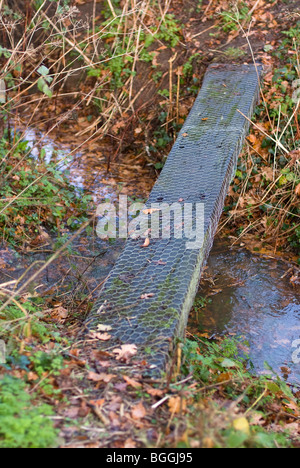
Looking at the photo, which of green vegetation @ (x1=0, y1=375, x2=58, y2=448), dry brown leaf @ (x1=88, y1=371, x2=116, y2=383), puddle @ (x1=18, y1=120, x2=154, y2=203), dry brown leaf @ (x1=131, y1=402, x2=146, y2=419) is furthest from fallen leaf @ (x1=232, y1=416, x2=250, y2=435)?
puddle @ (x1=18, y1=120, x2=154, y2=203)

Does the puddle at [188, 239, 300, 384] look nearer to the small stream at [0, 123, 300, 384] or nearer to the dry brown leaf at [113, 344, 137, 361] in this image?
the small stream at [0, 123, 300, 384]

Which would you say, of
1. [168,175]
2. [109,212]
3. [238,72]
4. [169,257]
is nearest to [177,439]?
[169,257]

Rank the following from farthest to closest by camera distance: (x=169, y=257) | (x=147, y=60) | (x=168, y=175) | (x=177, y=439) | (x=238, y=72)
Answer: (x=147, y=60) → (x=238, y=72) → (x=168, y=175) → (x=169, y=257) → (x=177, y=439)

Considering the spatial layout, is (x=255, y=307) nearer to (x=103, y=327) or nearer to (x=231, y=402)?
(x=231, y=402)

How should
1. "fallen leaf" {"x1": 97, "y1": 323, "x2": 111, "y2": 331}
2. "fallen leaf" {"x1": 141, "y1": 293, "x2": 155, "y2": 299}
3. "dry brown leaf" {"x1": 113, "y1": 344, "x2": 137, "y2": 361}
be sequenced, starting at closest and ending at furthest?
"dry brown leaf" {"x1": 113, "y1": 344, "x2": 137, "y2": 361}
"fallen leaf" {"x1": 97, "y1": 323, "x2": 111, "y2": 331}
"fallen leaf" {"x1": 141, "y1": 293, "x2": 155, "y2": 299}

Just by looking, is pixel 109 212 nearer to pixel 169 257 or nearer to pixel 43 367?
pixel 169 257

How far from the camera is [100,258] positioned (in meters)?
4.89

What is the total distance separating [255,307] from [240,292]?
227mm

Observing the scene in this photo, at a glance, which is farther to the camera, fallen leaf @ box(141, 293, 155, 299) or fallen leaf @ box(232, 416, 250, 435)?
fallen leaf @ box(141, 293, 155, 299)

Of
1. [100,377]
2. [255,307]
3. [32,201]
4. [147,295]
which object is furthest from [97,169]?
[100,377]

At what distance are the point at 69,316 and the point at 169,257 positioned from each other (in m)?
0.93

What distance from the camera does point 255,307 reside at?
4.49m

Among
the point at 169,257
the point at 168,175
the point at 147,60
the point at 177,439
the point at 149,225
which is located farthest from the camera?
the point at 147,60

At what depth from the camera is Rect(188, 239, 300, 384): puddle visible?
4.02 metres
